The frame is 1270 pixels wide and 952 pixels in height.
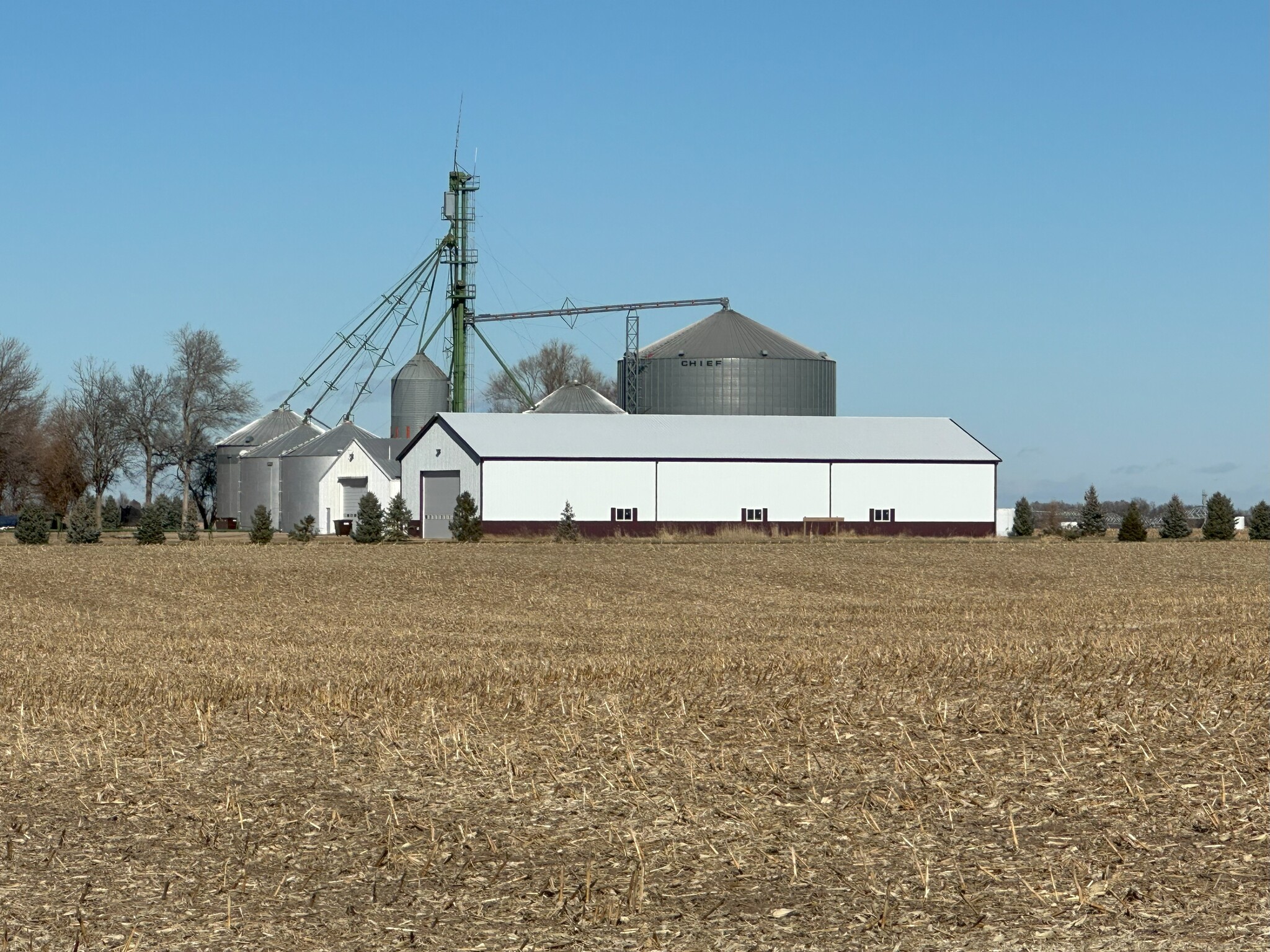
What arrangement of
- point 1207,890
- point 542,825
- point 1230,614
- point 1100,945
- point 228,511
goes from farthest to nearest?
point 228,511, point 1230,614, point 542,825, point 1207,890, point 1100,945

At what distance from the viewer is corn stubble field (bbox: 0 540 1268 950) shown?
29.4 feet

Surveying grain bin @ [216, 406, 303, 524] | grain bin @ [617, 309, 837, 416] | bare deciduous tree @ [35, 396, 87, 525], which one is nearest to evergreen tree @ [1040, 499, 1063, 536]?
grain bin @ [617, 309, 837, 416]

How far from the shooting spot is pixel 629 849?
10.5 metres

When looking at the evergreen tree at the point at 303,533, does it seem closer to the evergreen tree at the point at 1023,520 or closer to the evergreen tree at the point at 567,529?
the evergreen tree at the point at 567,529

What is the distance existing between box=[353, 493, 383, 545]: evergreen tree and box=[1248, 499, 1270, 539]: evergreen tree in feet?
133

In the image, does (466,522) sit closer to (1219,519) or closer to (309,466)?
(309,466)

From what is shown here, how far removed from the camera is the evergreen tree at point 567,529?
199 ft

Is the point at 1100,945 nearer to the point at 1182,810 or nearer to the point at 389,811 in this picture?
the point at 1182,810

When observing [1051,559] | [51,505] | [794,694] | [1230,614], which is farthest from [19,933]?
[51,505]

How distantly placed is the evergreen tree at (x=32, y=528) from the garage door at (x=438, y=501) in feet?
53.7

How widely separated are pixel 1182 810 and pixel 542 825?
4814 millimetres

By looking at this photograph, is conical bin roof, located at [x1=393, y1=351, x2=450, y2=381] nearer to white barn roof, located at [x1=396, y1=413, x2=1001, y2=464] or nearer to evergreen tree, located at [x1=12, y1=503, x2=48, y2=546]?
white barn roof, located at [x1=396, y1=413, x2=1001, y2=464]

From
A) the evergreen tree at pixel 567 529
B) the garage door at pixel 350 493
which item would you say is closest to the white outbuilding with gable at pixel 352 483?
the garage door at pixel 350 493

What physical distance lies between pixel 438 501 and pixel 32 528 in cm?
1720
